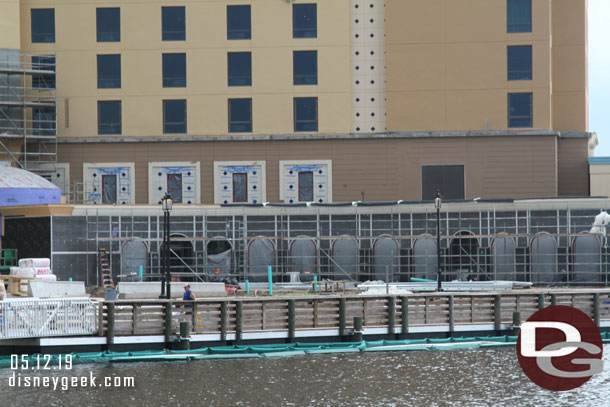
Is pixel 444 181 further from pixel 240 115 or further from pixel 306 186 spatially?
pixel 240 115

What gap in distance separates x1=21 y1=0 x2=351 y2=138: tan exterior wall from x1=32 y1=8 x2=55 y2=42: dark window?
0.40 m

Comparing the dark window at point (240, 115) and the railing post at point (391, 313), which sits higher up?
the dark window at point (240, 115)

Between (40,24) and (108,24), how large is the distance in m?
4.39

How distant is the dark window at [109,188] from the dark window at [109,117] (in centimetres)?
295

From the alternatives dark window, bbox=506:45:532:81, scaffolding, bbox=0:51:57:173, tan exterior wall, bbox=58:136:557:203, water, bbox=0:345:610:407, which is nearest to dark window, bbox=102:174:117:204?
tan exterior wall, bbox=58:136:557:203

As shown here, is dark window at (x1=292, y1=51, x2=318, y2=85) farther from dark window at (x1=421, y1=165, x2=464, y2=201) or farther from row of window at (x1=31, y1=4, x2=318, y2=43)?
dark window at (x1=421, y1=165, x2=464, y2=201)

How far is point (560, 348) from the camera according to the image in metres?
38.4

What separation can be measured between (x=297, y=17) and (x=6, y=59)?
1858 cm

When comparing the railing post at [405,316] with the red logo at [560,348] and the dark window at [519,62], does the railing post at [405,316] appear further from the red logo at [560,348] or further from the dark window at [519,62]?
the dark window at [519,62]

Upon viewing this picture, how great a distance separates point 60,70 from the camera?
66.8 meters

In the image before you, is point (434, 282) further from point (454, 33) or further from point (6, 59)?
point (6, 59)

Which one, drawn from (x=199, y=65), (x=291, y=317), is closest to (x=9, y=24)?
(x=199, y=65)

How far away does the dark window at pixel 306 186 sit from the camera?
6569cm

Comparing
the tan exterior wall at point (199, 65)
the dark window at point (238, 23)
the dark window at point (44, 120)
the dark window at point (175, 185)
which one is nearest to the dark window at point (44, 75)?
the tan exterior wall at point (199, 65)
